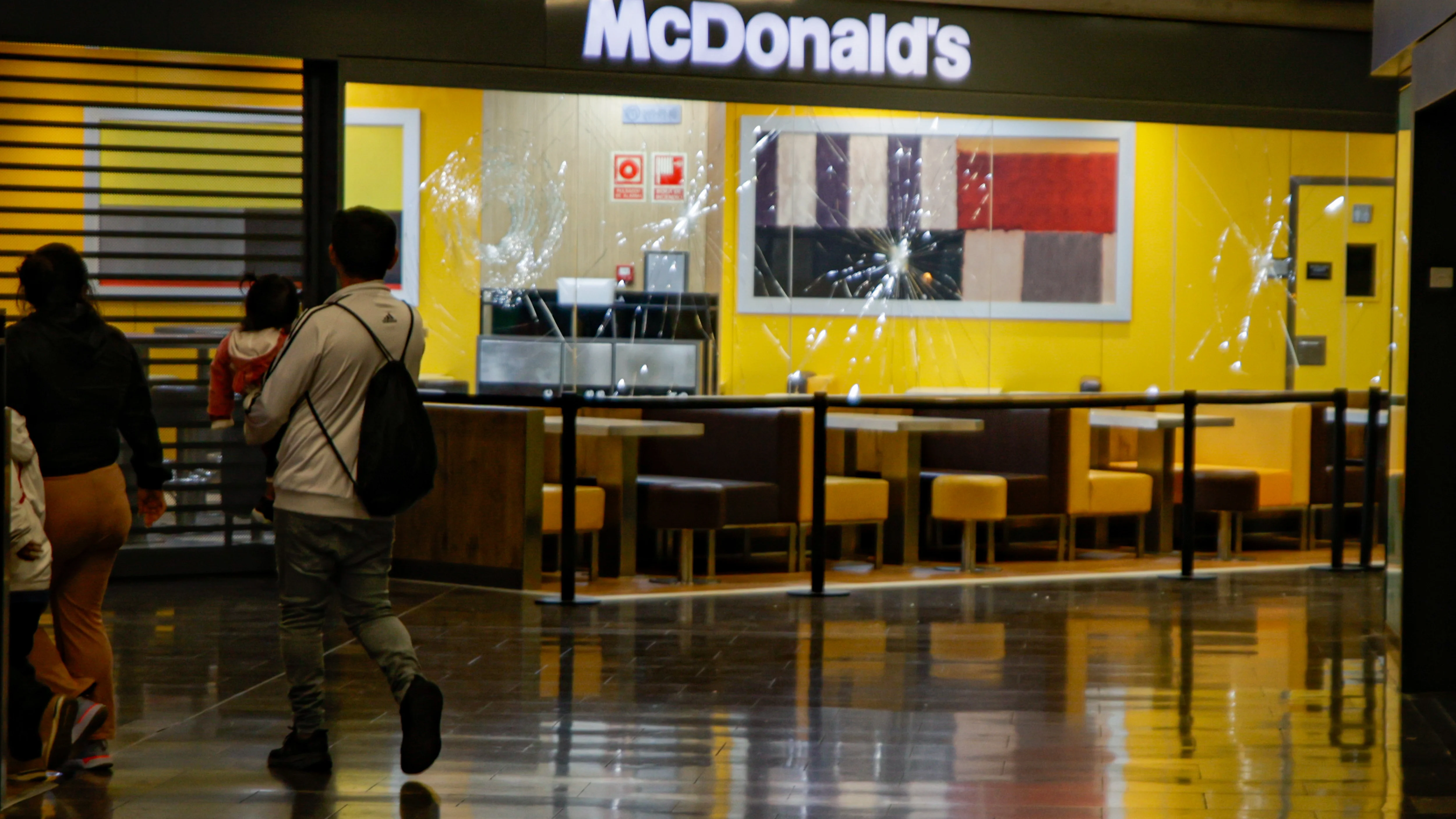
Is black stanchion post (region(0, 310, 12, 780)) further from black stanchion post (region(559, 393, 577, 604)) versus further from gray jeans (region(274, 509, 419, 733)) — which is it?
black stanchion post (region(559, 393, 577, 604))

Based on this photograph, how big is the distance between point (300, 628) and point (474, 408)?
12.4 feet

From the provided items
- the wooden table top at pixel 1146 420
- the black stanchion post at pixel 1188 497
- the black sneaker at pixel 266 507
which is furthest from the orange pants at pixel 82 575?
the wooden table top at pixel 1146 420

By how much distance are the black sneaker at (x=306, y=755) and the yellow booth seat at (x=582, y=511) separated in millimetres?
3676

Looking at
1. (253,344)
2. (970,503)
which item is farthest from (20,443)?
(970,503)

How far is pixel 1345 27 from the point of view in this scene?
34.2 feet

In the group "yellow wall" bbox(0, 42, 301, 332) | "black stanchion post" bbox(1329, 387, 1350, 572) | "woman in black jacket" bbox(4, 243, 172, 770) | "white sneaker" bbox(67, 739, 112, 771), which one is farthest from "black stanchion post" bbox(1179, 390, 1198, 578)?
"white sneaker" bbox(67, 739, 112, 771)

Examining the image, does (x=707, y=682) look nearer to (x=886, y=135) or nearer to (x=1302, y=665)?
(x=1302, y=665)

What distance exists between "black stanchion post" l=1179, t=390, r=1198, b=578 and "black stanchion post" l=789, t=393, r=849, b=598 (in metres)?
1.91

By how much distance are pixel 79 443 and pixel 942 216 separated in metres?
6.60

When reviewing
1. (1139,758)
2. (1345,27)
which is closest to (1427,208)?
(1139,758)

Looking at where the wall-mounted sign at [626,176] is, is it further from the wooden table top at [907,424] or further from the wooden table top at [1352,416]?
the wooden table top at [1352,416]

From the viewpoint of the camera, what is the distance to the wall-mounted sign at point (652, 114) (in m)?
9.52

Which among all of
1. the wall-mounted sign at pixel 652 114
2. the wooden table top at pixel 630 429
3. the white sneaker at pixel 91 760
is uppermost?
the wall-mounted sign at pixel 652 114

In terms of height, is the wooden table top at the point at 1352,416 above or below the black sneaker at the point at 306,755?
above
